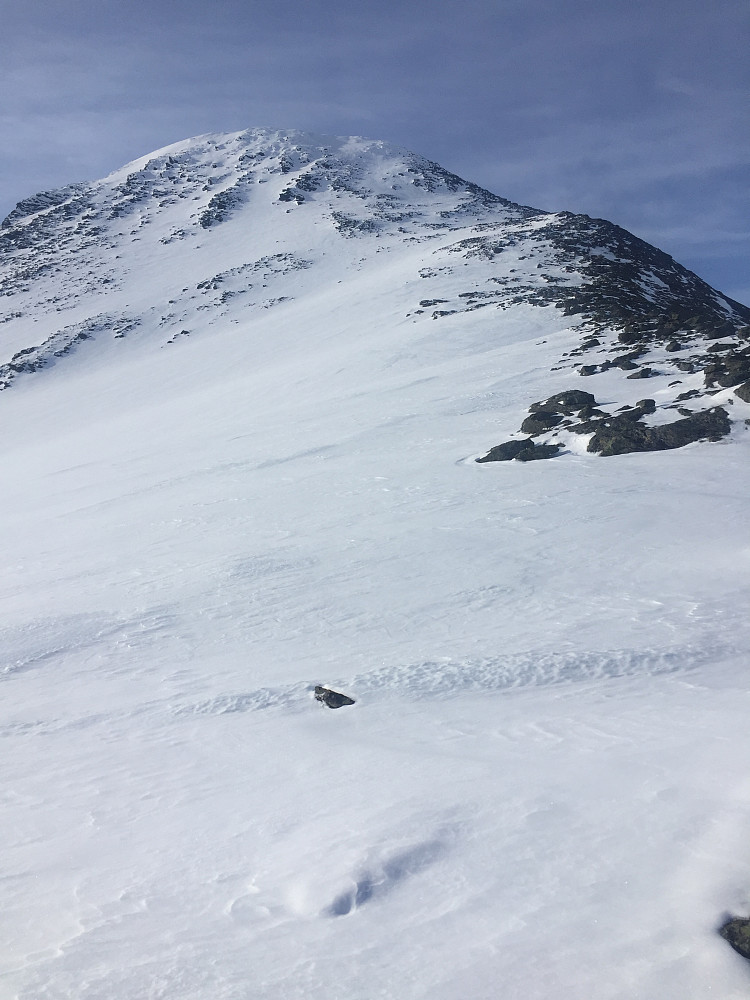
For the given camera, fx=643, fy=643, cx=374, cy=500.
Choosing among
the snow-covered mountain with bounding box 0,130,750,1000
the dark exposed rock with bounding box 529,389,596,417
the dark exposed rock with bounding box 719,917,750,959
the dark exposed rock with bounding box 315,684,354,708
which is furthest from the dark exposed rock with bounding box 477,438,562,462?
the dark exposed rock with bounding box 719,917,750,959

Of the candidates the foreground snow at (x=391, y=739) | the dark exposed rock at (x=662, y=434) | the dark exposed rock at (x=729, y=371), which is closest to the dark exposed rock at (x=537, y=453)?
the foreground snow at (x=391, y=739)

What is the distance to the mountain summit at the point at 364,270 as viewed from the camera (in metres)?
20.4

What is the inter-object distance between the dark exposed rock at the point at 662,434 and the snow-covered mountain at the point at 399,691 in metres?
0.08

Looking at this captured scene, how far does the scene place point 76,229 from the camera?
3472 inches

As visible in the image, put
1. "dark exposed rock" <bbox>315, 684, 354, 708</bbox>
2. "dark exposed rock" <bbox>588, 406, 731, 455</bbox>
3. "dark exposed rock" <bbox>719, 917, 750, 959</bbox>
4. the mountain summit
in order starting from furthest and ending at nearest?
the mountain summit → "dark exposed rock" <bbox>588, 406, 731, 455</bbox> → "dark exposed rock" <bbox>315, 684, 354, 708</bbox> → "dark exposed rock" <bbox>719, 917, 750, 959</bbox>

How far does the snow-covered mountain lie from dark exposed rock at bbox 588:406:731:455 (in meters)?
0.08

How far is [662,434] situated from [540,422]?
3317mm

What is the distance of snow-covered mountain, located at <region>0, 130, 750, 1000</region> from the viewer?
4.32 m

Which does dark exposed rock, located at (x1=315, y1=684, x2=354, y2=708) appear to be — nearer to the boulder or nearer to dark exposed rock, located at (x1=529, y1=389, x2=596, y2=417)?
the boulder

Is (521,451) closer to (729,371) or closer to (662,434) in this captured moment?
(662,434)

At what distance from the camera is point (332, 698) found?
7.61 metres

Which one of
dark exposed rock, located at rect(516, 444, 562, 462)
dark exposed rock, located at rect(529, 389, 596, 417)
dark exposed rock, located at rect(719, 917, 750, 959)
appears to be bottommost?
dark exposed rock, located at rect(719, 917, 750, 959)

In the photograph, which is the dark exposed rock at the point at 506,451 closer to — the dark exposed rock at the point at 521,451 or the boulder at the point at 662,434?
the dark exposed rock at the point at 521,451

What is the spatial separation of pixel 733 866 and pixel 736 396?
1479cm
